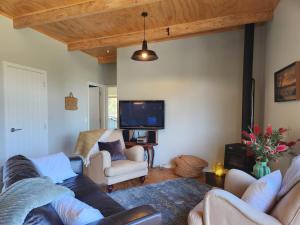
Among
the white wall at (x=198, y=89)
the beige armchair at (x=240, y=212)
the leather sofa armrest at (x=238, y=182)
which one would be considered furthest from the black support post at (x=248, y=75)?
the beige armchair at (x=240, y=212)

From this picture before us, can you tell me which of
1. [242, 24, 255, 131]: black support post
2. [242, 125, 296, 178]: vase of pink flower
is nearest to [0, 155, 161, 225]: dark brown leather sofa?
[242, 125, 296, 178]: vase of pink flower

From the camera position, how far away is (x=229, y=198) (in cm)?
134

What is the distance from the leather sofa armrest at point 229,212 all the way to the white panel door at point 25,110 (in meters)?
3.32

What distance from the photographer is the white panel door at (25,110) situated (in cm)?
337

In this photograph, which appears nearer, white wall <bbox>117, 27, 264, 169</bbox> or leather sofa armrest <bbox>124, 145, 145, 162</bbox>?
leather sofa armrest <bbox>124, 145, 145, 162</bbox>

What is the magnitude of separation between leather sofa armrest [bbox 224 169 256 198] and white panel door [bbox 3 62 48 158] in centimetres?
334

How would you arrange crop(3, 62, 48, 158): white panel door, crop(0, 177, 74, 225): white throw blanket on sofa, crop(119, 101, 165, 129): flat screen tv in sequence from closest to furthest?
crop(0, 177, 74, 225): white throw blanket on sofa < crop(3, 62, 48, 158): white panel door < crop(119, 101, 165, 129): flat screen tv

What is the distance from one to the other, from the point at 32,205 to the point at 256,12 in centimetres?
377

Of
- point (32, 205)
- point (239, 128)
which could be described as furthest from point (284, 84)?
point (32, 205)

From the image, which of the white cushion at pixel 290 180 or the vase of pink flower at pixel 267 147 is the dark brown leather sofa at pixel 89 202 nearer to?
the white cushion at pixel 290 180

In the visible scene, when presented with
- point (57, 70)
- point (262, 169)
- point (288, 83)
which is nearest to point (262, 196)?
point (262, 169)

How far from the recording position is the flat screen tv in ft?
14.4

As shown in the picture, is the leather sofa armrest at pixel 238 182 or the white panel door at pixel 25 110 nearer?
the leather sofa armrest at pixel 238 182

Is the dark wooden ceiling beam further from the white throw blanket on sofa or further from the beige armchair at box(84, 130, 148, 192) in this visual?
the white throw blanket on sofa
